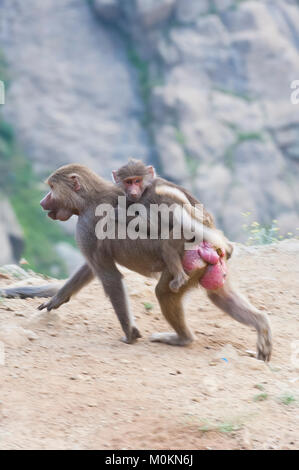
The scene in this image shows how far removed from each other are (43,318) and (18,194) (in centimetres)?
2154

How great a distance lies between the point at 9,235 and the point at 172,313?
18384mm

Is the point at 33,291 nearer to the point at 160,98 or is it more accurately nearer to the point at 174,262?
the point at 174,262

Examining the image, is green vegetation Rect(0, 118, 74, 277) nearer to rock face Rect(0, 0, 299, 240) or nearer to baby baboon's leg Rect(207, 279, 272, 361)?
rock face Rect(0, 0, 299, 240)

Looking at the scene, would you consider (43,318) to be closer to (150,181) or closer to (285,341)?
(150,181)

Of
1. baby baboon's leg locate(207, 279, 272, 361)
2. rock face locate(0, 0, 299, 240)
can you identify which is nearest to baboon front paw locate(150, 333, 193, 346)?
baby baboon's leg locate(207, 279, 272, 361)

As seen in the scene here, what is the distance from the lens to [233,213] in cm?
2619

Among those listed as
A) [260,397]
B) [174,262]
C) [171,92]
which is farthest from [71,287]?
[171,92]

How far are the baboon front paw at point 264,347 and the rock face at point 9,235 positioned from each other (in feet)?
57.4

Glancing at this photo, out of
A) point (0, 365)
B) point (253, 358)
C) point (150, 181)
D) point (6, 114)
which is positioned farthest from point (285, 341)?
point (6, 114)

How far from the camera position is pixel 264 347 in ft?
14.7

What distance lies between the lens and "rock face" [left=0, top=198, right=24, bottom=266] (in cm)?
2161

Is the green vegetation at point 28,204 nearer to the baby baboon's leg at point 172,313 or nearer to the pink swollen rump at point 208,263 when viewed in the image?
the baby baboon's leg at point 172,313

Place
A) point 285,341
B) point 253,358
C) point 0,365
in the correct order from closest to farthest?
point 0,365 → point 253,358 → point 285,341

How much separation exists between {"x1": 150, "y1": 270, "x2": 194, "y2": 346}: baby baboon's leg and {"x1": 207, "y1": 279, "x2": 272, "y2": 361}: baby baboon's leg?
285 mm
